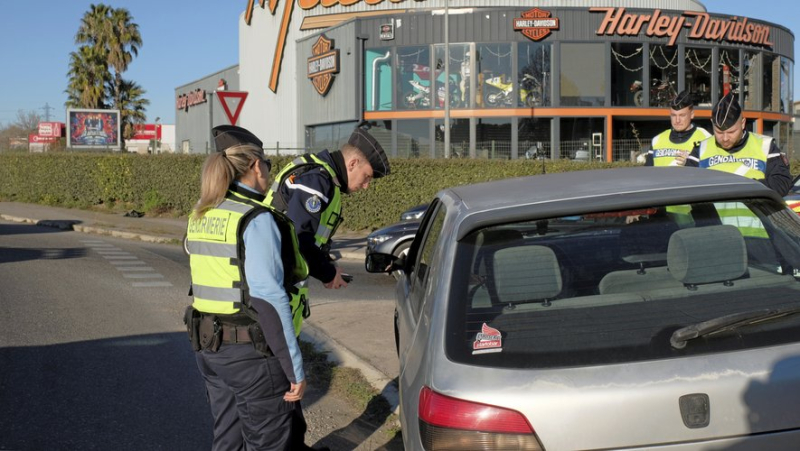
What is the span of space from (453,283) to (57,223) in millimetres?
21372

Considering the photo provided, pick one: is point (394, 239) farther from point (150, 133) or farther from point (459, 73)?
point (150, 133)

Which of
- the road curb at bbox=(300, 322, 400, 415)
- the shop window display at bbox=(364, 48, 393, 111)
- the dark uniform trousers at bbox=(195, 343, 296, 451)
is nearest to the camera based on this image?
the dark uniform trousers at bbox=(195, 343, 296, 451)

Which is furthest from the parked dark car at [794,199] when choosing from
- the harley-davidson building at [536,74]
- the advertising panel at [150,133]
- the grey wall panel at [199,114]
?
the advertising panel at [150,133]

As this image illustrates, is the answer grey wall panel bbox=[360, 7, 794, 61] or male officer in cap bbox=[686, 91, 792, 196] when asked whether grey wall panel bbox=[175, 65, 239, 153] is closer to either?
grey wall panel bbox=[360, 7, 794, 61]

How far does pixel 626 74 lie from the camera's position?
3081 cm

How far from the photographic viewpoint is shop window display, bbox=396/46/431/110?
3138cm

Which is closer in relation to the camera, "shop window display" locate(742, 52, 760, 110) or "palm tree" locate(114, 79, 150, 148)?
"shop window display" locate(742, 52, 760, 110)

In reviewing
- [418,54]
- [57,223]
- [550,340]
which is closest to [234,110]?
[57,223]

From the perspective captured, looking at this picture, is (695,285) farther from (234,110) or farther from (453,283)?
(234,110)

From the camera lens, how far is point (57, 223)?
2223 centimetres

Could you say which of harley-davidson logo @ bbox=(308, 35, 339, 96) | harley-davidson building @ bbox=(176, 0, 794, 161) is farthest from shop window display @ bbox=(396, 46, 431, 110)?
harley-davidson logo @ bbox=(308, 35, 339, 96)

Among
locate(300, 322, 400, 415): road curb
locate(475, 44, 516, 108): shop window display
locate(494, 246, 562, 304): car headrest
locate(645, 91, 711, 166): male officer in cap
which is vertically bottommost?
locate(300, 322, 400, 415): road curb

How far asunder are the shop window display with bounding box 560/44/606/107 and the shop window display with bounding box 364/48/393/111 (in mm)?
6435

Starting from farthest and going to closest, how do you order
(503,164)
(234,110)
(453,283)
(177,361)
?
(503,164) → (234,110) → (177,361) → (453,283)
